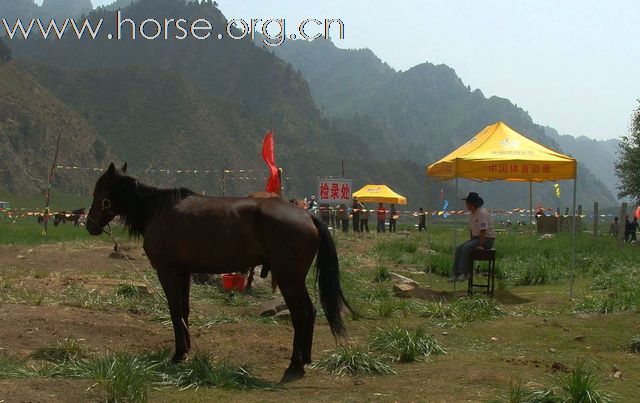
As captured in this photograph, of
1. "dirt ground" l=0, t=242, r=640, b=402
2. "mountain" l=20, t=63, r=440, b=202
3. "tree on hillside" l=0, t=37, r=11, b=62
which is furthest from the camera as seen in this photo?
"mountain" l=20, t=63, r=440, b=202

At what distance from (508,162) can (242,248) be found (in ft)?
24.5

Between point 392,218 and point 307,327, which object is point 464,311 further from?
point 392,218

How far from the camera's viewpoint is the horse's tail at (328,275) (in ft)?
24.5

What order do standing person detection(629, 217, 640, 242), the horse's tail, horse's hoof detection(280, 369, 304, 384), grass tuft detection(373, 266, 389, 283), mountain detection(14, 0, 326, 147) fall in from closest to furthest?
horse's hoof detection(280, 369, 304, 384)
the horse's tail
grass tuft detection(373, 266, 389, 283)
standing person detection(629, 217, 640, 242)
mountain detection(14, 0, 326, 147)

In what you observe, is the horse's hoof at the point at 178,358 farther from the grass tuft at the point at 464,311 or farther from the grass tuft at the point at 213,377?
the grass tuft at the point at 464,311

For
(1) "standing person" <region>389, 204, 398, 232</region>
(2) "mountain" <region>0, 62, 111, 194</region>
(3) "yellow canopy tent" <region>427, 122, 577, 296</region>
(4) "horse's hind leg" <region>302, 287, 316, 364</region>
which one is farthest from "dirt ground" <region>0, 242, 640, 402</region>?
(2) "mountain" <region>0, 62, 111, 194</region>

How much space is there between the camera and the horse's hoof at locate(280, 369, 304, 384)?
692cm

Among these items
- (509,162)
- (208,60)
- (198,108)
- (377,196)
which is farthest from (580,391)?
(208,60)

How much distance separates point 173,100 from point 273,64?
195ft

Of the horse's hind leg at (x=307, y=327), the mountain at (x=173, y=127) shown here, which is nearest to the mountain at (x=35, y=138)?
the mountain at (x=173, y=127)

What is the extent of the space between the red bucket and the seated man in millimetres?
3493

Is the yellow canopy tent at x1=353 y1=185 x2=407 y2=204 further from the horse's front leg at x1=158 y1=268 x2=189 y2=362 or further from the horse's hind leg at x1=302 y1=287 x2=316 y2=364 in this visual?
the horse's hind leg at x1=302 y1=287 x2=316 y2=364

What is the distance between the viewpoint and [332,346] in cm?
856

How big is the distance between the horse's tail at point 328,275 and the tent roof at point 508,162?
21.2ft
